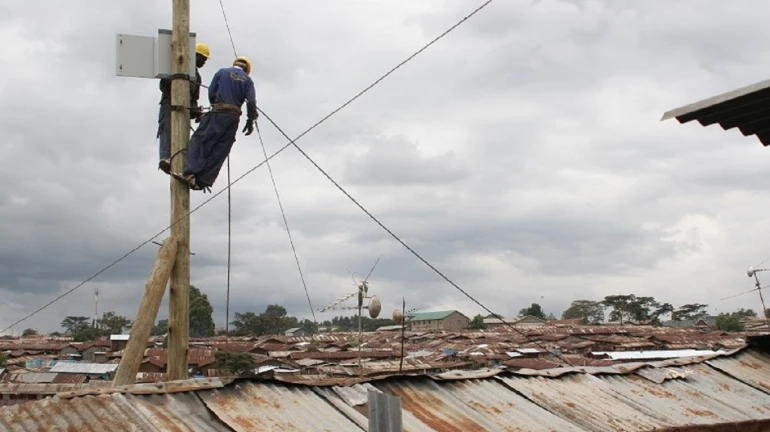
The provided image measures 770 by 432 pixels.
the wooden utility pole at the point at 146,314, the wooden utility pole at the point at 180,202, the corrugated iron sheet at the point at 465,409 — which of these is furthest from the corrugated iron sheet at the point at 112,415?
the corrugated iron sheet at the point at 465,409

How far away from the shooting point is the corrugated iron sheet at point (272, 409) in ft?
13.3

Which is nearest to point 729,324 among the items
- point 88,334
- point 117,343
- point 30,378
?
point 117,343

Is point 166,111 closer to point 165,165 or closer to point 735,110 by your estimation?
point 165,165

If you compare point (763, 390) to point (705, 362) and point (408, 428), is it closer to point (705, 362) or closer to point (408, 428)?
point (705, 362)

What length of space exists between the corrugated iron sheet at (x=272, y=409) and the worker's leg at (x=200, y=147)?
63.5 inches

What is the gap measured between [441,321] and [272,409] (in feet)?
281

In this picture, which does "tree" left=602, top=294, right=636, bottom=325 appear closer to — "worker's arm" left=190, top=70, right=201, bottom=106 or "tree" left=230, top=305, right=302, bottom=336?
Answer: "tree" left=230, top=305, right=302, bottom=336

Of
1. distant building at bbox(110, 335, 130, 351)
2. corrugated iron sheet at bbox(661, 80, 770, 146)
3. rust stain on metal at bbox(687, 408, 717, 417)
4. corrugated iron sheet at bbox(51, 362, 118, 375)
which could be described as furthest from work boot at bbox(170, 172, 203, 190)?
distant building at bbox(110, 335, 130, 351)

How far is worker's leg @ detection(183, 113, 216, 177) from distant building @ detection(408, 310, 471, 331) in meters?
83.4

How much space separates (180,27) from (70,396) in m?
2.73

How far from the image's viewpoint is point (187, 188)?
5.16 metres

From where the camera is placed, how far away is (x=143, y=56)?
5109mm

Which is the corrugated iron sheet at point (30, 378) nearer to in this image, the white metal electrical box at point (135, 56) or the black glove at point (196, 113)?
the black glove at point (196, 113)

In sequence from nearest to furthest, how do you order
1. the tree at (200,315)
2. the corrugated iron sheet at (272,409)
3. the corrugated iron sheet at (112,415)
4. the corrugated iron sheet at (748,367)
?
the corrugated iron sheet at (112,415) < the corrugated iron sheet at (272,409) < the corrugated iron sheet at (748,367) < the tree at (200,315)
